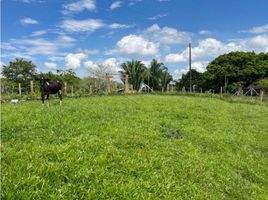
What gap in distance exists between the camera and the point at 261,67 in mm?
61406

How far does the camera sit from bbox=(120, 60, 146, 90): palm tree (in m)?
61.5

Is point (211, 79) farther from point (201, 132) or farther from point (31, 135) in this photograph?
point (31, 135)

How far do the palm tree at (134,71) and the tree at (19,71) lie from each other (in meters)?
19.0

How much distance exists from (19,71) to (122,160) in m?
44.5

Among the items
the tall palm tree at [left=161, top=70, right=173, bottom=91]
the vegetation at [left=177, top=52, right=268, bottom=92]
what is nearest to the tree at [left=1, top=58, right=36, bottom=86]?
the tall palm tree at [left=161, top=70, right=173, bottom=91]

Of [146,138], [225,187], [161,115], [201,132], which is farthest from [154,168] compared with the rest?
[161,115]

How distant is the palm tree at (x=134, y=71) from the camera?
61.5m

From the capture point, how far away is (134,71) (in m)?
61.4

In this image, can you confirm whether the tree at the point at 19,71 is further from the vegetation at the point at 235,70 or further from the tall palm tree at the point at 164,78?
the vegetation at the point at 235,70

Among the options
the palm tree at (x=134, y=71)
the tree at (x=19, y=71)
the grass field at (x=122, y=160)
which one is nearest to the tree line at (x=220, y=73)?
the palm tree at (x=134, y=71)

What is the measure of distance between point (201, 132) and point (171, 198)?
23.3ft

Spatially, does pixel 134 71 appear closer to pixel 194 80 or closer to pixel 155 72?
pixel 155 72

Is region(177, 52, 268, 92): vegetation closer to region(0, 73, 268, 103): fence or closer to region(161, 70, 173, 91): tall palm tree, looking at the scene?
region(161, 70, 173, 91): tall palm tree

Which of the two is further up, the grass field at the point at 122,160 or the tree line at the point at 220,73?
the tree line at the point at 220,73
